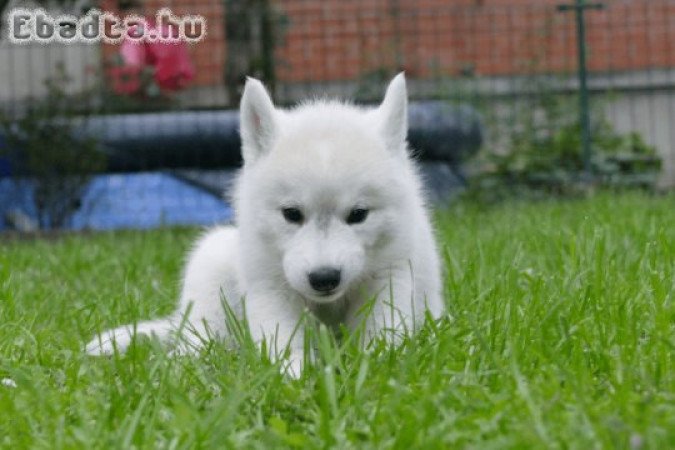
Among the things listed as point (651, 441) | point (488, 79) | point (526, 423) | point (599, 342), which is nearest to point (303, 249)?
point (599, 342)

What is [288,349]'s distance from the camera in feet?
9.63

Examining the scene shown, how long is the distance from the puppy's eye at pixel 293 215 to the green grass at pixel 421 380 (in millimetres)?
450

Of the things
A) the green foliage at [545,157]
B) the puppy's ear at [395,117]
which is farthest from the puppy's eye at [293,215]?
the green foliage at [545,157]

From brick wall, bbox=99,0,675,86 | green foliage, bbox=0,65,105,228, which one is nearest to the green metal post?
brick wall, bbox=99,0,675,86

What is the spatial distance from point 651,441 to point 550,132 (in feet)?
27.5

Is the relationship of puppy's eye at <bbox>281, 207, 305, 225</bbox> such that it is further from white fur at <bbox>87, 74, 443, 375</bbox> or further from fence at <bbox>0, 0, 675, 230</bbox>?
fence at <bbox>0, 0, 675, 230</bbox>

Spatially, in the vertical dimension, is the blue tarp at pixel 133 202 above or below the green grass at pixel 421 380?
below

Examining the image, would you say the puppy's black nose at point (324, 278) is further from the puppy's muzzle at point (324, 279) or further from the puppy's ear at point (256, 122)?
the puppy's ear at point (256, 122)

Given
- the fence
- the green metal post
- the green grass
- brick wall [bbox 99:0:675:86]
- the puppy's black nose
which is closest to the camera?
the green grass

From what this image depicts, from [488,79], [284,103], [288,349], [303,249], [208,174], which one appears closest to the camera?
[288,349]

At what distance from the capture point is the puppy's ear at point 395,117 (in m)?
3.57

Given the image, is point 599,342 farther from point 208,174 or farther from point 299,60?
point 299,60

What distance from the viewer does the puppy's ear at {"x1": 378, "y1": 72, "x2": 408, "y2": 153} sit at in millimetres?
3566

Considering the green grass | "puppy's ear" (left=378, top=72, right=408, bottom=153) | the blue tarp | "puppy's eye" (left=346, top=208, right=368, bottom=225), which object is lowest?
the blue tarp
